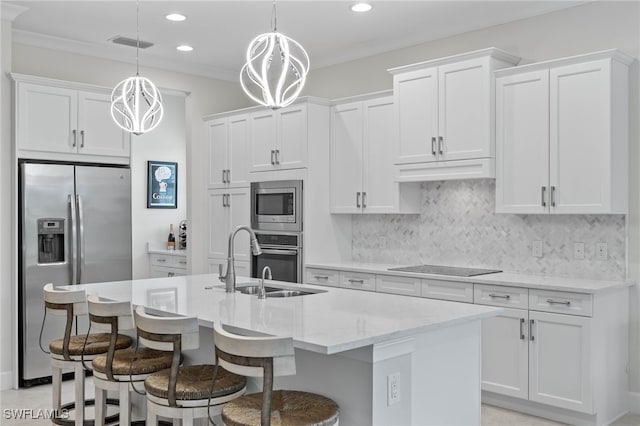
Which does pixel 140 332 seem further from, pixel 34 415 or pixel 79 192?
pixel 79 192

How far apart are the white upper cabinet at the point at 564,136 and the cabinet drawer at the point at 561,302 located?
559mm

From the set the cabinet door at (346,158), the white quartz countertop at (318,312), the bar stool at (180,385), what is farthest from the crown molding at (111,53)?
the bar stool at (180,385)

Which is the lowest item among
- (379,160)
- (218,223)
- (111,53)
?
(218,223)

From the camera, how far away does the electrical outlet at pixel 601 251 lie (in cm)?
398

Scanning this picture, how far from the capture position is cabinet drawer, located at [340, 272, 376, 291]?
15.4ft

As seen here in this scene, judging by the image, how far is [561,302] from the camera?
3.66 m

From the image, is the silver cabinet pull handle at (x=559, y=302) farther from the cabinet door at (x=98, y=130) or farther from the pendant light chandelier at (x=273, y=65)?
the cabinet door at (x=98, y=130)

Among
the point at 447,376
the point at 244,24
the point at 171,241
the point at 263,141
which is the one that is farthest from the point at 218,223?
the point at 447,376

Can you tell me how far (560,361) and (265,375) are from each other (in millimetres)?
2353

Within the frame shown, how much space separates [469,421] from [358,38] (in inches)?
139

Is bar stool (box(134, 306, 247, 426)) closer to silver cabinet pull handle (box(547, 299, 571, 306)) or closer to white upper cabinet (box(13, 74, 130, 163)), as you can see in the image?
silver cabinet pull handle (box(547, 299, 571, 306))

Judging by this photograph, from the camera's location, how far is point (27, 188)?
4648 mm

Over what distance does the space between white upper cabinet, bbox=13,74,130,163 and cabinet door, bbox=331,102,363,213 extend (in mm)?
1847

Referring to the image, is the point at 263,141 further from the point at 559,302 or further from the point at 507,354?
the point at 559,302
